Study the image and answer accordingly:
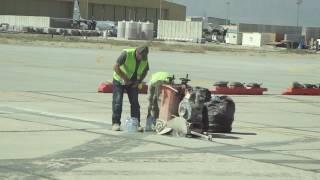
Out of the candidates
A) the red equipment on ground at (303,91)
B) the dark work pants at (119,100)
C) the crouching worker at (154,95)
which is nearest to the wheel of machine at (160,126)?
the crouching worker at (154,95)

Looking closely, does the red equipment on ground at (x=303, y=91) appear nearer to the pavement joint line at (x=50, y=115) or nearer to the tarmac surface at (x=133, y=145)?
the tarmac surface at (x=133, y=145)

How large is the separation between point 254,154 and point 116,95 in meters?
3.21

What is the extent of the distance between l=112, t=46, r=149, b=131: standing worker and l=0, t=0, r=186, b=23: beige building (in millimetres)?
122629

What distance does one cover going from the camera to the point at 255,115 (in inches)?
641

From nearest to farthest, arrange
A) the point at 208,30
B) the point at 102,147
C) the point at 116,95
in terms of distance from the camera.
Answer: the point at 102,147 < the point at 116,95 < the point at 208,30

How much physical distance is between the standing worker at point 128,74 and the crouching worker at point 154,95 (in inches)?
7.9

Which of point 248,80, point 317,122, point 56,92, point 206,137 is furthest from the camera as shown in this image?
point 248,80

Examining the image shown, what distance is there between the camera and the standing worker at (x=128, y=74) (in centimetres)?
1223

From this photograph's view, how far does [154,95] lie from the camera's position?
1251 centimetres

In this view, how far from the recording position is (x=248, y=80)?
94.9ft

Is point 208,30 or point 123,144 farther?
point 208,30

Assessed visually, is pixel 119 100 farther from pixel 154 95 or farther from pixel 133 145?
pixel 133 145

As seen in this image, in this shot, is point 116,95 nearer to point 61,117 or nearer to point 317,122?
point 61,117

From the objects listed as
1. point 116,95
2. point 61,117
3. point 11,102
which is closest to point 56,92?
point 11,102
